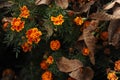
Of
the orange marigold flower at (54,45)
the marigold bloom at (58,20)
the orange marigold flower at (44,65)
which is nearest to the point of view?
the marigold bloom at (58,20)

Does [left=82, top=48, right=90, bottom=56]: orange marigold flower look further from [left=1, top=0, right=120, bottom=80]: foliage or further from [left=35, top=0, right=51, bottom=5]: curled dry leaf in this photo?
[left=35, top=0, right=51, bottom=5]: curled dry leaf

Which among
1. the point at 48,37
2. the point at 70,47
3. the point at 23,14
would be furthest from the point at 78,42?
the point at 23,14

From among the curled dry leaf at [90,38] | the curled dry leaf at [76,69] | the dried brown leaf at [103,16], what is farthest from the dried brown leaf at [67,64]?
the dried brown leaf at [103,16]

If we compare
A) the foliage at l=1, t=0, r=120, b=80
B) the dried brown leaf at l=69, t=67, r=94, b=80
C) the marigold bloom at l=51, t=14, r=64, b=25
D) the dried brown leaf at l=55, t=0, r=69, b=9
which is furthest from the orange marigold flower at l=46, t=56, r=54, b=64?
the dried brown leaf at l=55, t=0, r=69, b=9

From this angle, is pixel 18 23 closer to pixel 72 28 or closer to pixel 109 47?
pixel 72 28

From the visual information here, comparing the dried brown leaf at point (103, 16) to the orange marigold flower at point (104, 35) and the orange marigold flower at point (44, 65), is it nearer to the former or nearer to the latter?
the orange marigold flower at point (104, 35)

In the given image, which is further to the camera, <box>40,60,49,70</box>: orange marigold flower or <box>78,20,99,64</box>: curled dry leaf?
<box>40,60,49,70</box>: orange marigold flower
